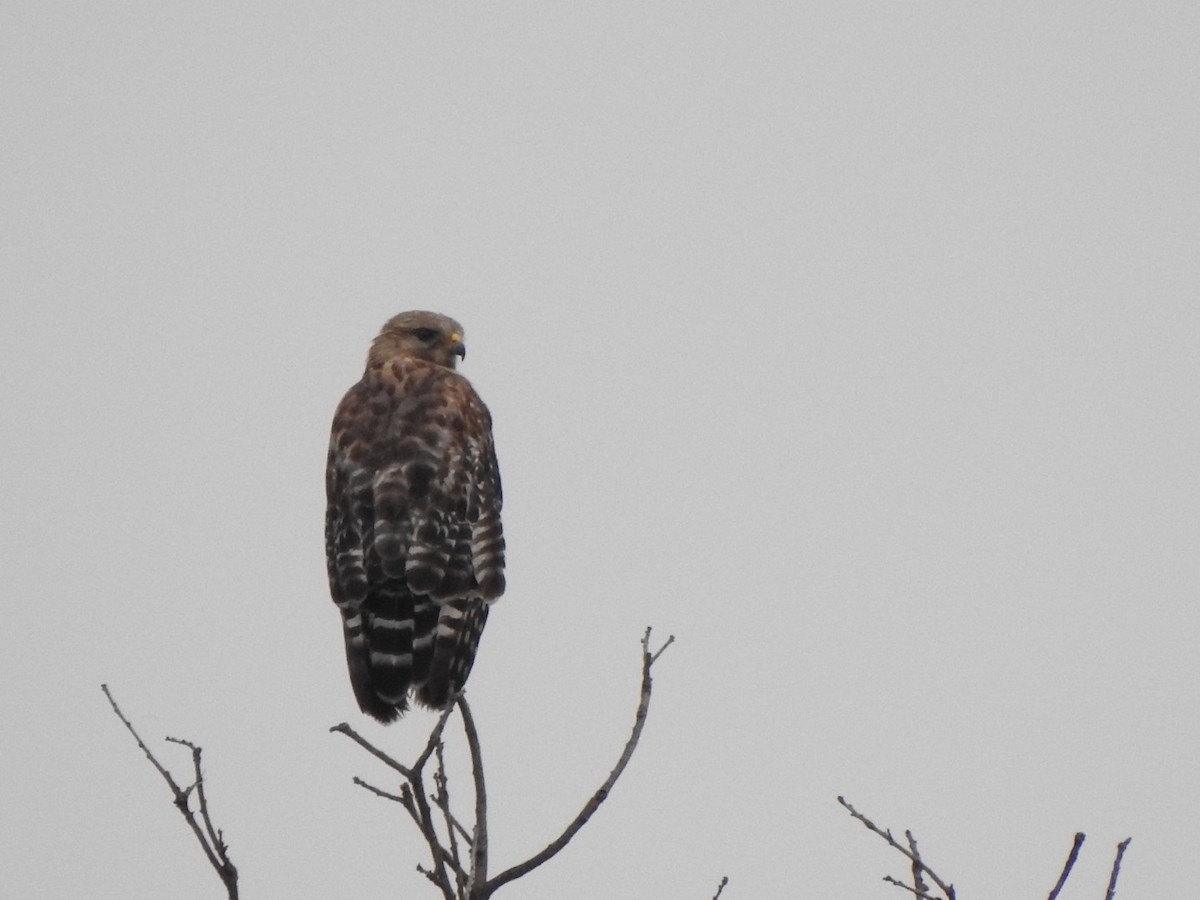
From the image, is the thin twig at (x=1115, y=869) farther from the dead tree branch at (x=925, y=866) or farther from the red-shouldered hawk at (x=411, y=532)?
the red-shouldered hawk at (x=411, y=532)

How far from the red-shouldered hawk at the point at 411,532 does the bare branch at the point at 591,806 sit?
193 centimetres

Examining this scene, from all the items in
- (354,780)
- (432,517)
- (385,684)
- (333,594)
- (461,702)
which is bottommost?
(354,780)

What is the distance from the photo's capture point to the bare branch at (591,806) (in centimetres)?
407

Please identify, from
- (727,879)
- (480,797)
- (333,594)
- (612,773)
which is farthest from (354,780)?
(333,594)

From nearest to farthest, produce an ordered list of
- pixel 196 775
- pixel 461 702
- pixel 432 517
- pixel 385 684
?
1. pixel 196 775
2. pixel 461 702
3. pixel 385 684
4. pixel 432 517

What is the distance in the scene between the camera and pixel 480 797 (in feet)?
13.8

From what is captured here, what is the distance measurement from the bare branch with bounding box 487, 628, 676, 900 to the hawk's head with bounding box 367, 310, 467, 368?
4.21 metres

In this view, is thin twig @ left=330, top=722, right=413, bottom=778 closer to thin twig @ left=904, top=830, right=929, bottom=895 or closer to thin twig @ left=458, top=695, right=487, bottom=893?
thin twig @ left=458, top=695, right=487, bottom=893

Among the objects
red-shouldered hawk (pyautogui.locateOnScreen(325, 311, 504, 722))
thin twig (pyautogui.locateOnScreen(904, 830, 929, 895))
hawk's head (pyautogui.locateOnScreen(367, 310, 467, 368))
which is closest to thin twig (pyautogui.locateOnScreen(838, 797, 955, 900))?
thin twig (pyautogui.locateOnScreen(904, 830, 929, 895))

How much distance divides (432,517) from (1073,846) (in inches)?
156

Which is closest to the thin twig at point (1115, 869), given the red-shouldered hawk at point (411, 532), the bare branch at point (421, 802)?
the bare branch at point (421, 802)

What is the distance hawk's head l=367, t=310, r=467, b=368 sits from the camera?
8.21 metres

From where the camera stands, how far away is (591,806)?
13.6 feet

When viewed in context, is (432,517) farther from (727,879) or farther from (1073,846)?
(1073,846)
